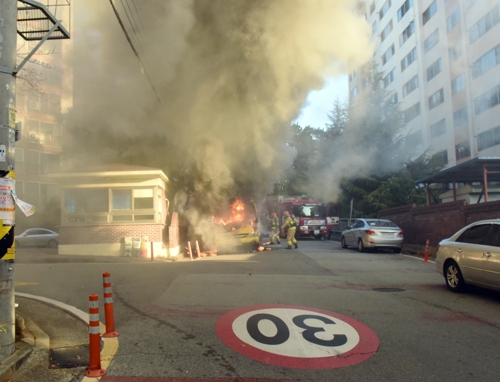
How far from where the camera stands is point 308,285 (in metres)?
8.18

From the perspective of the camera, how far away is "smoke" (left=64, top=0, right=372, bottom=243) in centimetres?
1507

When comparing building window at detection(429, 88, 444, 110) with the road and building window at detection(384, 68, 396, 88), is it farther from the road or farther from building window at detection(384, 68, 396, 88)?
the road

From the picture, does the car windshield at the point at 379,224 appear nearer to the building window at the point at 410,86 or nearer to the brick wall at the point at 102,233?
the brick wall at the point at 102,233

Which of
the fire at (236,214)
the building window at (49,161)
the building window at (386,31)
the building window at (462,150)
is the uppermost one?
the building window at (386,31)

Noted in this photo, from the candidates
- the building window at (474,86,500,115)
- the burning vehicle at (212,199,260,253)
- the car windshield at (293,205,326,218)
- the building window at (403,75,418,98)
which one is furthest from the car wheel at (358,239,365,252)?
the building window at (403,75,418,98)

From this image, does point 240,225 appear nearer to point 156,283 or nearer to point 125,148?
point 125,148

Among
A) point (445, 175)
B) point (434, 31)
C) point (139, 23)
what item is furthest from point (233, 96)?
point (434, 31)

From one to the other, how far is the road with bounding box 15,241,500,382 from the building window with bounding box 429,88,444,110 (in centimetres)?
2850

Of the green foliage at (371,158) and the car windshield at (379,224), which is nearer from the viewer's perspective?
the car windshield at (379,224)

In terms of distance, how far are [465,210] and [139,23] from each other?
41.2ft

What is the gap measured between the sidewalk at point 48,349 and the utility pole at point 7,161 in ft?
0.82

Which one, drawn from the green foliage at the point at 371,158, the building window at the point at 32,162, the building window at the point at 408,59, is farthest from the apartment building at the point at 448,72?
the building window at the point at 32,162

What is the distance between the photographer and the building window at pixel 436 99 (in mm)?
34188

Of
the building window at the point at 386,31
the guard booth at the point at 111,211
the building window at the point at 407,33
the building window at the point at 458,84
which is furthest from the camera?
the building window at the point at 386,31
